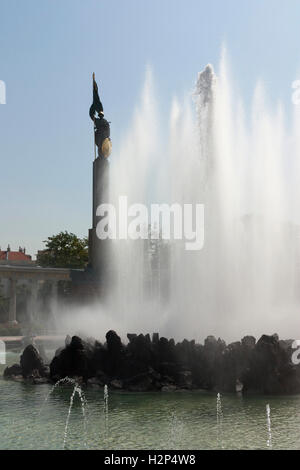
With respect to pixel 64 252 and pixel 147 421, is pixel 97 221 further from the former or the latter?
pixel 147 421

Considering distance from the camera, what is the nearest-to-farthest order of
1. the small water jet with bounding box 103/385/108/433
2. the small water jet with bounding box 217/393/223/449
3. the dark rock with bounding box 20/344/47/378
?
the small water jet with bounding box 217/393/223/449, the small water jet with bounding box 103/385/108/433, the dark rock with bounding box 20/344/47/378

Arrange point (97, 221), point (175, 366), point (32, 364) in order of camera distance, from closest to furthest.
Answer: point (175, 366) < point (32, 364) < point (97, 221)

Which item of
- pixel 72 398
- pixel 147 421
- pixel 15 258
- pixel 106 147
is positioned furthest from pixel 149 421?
pixel 15 258

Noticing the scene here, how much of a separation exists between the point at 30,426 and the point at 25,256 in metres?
88.1

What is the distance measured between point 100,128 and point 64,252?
884 inches

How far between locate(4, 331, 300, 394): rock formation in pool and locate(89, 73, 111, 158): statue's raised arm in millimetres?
36809

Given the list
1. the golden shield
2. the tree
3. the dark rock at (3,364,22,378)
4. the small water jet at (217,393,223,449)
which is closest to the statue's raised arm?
the golden shield

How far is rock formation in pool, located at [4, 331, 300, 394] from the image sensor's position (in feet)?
68.2

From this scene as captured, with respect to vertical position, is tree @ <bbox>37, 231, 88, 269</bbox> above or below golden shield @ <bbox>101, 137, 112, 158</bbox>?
below

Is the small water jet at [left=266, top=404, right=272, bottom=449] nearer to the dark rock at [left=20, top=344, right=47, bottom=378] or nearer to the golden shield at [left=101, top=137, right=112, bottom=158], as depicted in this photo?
the dark rock at [left=20, top=344, right=47, bottom=378]

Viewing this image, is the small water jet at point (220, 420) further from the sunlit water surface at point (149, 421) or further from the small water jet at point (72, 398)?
the small water jet at point (72, 398)

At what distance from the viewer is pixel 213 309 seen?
29250mm

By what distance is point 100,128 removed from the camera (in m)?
58.9
